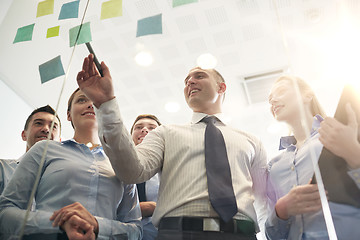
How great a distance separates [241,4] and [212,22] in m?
0.34

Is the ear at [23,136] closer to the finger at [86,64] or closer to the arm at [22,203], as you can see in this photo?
the arm at [22,203]

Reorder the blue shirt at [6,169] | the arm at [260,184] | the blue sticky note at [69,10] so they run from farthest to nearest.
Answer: the blue sticky note at [69,10] → the blue shirt at [6,169] → the arm at [260,184]

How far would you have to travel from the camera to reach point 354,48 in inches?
64.0

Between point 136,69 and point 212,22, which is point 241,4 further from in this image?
point 136,69

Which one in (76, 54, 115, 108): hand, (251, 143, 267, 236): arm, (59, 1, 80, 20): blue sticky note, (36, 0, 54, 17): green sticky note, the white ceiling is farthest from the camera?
the white ceiling

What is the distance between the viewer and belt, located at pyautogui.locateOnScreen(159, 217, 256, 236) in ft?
3.59

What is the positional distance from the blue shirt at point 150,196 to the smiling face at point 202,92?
0.44 meters

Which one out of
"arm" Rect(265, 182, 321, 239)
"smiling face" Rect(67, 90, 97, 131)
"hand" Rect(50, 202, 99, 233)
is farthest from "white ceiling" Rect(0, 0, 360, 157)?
"hand" Rect(50, 202, 99, 233)

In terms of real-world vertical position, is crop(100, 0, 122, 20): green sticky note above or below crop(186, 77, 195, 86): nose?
above

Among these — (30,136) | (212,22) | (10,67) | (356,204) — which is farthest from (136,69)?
(356,204)

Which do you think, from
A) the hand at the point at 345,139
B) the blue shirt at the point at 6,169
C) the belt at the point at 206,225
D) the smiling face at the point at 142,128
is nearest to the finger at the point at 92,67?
the belt at the point at 206,225

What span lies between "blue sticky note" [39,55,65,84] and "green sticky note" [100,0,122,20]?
1.14 ft

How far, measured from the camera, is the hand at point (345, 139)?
3.20ft

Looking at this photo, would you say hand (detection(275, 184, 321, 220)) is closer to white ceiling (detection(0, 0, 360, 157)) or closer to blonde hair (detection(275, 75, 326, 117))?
blonde hair (detection(275, 75, 326, 117))
